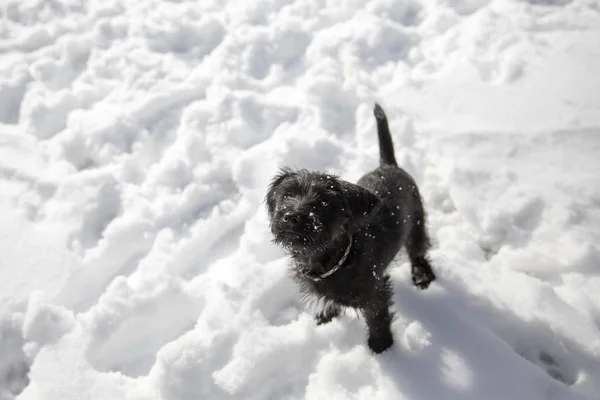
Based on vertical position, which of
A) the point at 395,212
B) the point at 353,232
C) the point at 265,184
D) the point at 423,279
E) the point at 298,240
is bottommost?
the point at 423,279

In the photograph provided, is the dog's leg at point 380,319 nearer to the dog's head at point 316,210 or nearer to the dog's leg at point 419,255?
the dog's leg at point 419,255

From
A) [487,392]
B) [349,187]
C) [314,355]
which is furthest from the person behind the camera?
[314,355]

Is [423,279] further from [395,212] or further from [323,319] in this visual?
[323,319]

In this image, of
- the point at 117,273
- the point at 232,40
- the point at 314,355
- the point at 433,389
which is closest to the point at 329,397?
the point at 314,355

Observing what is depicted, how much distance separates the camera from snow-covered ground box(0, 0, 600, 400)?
2.90 meters

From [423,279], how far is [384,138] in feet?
3.75

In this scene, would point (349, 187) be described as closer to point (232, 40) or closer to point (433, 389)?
point (433, 389)

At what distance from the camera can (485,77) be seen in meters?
4.52

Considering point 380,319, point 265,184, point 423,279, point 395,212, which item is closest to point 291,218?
point 395,212

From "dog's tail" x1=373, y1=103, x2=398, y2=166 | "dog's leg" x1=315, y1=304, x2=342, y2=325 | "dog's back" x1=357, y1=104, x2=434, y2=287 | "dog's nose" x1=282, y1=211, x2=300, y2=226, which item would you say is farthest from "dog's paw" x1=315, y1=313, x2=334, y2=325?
"dog's tail" x1=373, y1=103, x2=398, y2=166

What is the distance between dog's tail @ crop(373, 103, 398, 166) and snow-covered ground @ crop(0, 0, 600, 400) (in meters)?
0.71

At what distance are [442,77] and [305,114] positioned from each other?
1.52 meters

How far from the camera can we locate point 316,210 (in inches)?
94.2

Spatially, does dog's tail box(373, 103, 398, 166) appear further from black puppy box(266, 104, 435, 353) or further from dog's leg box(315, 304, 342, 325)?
dog's leg box(315, 304, 342, 325)
